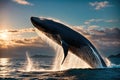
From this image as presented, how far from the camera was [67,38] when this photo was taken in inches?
1107

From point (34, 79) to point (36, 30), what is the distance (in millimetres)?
5999

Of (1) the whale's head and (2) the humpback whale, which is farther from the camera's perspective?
(2) the humpback whale

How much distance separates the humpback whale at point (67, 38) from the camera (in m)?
27.7

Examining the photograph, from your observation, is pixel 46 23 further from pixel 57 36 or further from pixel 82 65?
pixel 82 65

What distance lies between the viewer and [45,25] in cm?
2759

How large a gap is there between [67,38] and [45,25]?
2.42 m

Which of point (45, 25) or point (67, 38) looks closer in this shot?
point (45, 25)

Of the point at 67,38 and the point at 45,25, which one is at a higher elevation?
the point at 45,25

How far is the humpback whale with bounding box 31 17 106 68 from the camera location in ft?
90.9

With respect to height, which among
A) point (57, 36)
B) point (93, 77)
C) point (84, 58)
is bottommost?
point (93, 77)

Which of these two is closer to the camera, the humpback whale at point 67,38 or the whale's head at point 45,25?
the whale's head at point 45,25

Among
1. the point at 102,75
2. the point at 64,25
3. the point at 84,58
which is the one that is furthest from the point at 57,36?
the point at 102,75

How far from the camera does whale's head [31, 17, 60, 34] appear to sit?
1070 inches

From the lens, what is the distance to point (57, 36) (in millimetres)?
28203
